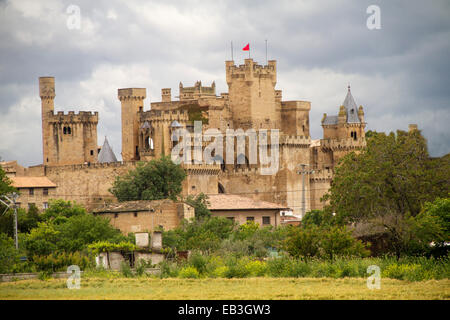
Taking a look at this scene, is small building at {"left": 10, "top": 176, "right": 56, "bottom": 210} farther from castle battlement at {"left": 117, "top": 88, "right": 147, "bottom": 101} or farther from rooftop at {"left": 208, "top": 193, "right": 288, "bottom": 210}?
rooftop at {"left": 208, "top": 193, "right": 288, "bottom": 210}

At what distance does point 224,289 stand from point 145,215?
35.8 meters

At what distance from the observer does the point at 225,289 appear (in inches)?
1261

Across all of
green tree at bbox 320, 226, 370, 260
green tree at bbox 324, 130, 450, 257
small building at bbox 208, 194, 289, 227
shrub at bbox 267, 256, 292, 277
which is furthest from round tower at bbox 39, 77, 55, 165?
shrub at bbox 267, 256, 292, 277

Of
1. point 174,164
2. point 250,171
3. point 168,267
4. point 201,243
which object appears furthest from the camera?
point 250,171

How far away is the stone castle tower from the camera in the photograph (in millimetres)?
89562

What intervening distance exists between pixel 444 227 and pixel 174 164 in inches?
1611

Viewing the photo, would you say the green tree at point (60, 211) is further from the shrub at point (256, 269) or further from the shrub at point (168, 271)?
the shrub at point (256, 269)

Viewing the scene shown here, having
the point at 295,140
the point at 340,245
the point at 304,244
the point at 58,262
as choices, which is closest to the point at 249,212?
the point at 295,140

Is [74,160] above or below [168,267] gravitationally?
above

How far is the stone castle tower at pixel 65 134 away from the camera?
294 feet

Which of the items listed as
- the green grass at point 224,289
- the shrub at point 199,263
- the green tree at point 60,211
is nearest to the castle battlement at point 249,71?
the green tree at point 60,211

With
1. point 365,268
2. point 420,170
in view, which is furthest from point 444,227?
point 420,170

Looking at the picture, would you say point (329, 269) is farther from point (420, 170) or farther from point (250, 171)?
point (250, 171)

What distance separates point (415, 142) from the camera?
53656 millimetres
